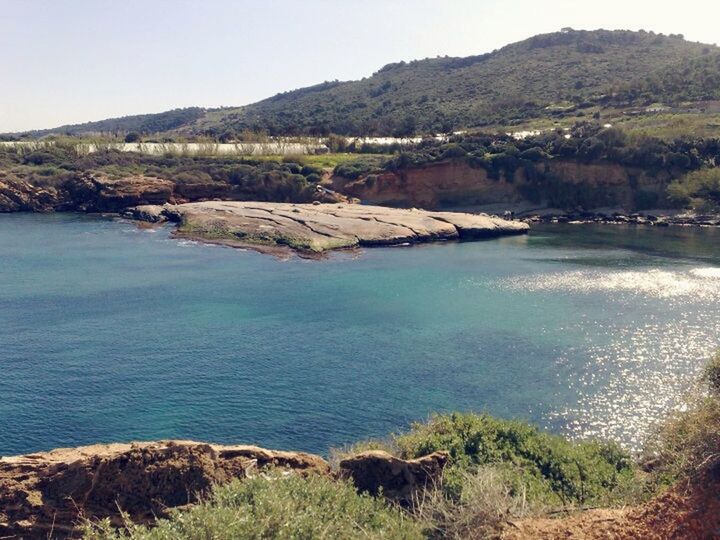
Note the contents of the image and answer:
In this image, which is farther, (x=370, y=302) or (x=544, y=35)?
(x=544, y=35)

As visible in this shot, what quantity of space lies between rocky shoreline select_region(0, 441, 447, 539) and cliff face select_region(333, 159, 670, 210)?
7102 centimetres

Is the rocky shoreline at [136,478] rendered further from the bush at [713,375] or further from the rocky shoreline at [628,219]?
the rocky shoreline at [628,219]

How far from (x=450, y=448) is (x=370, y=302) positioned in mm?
25468

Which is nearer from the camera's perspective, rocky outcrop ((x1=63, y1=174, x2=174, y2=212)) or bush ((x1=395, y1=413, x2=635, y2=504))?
bush ((x1=395, y1=413, x2=635, y2=504))

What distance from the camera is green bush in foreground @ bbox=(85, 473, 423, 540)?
410 inches

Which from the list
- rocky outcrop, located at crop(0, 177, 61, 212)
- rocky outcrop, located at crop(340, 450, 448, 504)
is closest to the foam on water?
rocky outcrop, located at crop(340, 450, 448, 504)

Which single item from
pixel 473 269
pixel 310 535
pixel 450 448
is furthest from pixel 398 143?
pixel 310 535

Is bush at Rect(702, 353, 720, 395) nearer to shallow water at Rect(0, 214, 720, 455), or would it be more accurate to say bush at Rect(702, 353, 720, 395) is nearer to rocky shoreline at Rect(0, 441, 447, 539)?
shallow water at Rect(0, 214, 720, 455)

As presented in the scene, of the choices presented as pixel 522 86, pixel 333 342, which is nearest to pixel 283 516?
pixel 333 342

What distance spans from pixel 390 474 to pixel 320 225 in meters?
51.6

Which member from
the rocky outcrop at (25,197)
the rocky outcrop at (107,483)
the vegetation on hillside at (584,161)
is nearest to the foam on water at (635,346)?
the rocky outcrop at (107,483)

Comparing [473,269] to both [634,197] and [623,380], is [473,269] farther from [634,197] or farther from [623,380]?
[634,197]

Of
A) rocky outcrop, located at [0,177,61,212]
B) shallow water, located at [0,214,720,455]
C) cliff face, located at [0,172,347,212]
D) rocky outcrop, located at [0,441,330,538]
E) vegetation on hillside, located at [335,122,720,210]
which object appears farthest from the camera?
rocky outcrop, located at [0,177,61,212]

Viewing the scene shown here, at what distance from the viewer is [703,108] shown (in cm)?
10281
